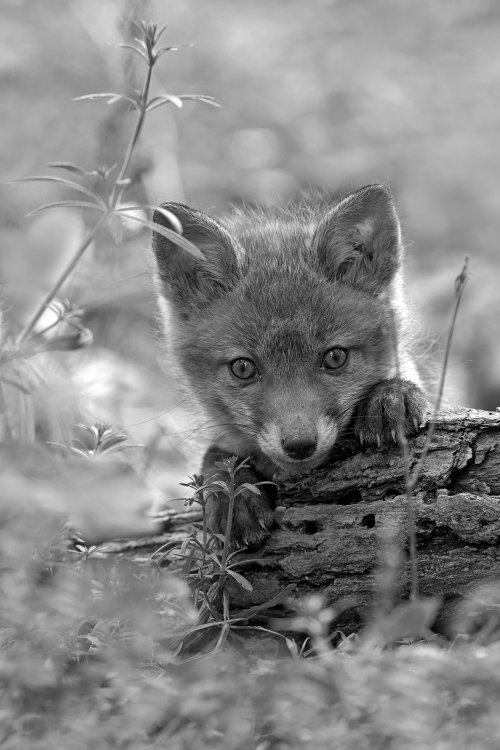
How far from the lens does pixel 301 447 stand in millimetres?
3436

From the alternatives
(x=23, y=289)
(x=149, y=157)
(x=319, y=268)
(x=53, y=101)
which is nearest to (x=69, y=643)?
(x=23, y=289)

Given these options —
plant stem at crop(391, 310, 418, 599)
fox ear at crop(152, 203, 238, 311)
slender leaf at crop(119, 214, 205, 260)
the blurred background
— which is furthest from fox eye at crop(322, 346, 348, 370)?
the blurred background

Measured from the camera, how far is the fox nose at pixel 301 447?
3.44 metres

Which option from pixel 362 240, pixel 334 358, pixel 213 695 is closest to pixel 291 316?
pixel 334 358

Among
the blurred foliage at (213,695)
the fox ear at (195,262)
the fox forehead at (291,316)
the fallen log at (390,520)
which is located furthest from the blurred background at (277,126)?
the blurred foliage at (213,695)

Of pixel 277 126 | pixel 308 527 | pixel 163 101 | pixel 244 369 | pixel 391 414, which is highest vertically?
pixel 277 126

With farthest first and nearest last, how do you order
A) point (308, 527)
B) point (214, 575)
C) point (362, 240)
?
point (362, 240) → point (308, 527) → point (214, 575)

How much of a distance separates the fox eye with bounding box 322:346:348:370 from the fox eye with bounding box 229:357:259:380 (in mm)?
314

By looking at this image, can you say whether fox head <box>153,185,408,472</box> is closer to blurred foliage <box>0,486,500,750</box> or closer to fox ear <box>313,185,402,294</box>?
fox ear <box>313,185,402,294</box>

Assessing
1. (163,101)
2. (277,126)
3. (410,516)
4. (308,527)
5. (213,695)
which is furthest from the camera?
(277,126)

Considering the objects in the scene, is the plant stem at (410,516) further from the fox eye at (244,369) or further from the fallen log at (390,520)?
the fox eye at (244,369)

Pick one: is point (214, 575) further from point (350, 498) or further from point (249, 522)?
point (350, 498)

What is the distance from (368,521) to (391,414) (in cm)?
46

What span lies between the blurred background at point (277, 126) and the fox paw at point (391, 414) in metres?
1.98
